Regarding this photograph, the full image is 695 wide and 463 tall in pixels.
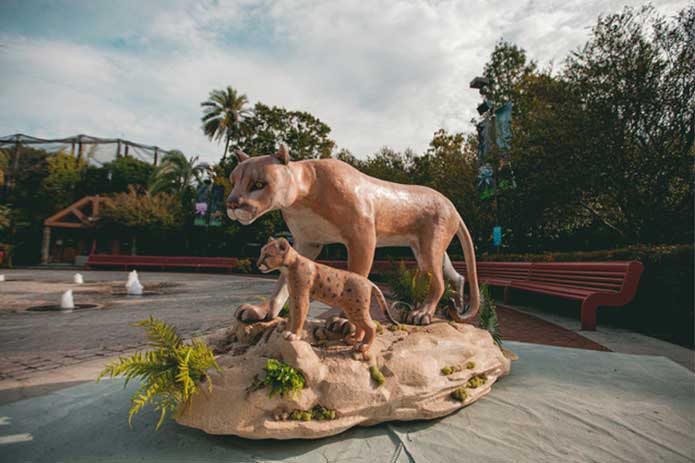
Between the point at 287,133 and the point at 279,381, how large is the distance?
59.9ft

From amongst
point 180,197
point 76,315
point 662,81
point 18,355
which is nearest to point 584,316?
point 662,81

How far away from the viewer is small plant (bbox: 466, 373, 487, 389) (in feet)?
8.87

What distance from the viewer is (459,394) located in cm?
255

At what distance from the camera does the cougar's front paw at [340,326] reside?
2.55 meters

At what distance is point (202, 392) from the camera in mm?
2178

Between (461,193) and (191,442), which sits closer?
(191,442)

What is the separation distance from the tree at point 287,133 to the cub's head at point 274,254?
17.0 metres

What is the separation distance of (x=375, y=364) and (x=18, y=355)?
4.36 metres

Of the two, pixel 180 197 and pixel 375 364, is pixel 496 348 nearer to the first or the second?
pixel 375 364

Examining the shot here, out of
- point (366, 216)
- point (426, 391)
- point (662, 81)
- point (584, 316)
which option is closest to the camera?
point (426, 391)

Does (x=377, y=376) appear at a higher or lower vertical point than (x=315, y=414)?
higher

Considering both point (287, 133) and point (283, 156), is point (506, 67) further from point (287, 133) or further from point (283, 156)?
point (283, 156)

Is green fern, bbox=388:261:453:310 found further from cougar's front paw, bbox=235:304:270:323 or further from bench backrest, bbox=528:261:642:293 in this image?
bench backrest, bbox=528:261:642:293

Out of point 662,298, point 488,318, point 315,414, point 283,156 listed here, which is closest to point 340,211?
point 283,156
